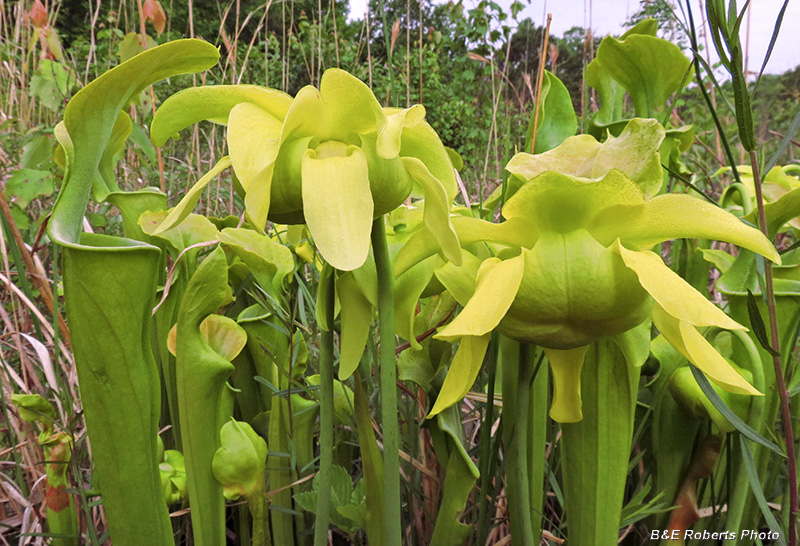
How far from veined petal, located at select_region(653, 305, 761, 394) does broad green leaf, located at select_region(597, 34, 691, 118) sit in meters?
0.29

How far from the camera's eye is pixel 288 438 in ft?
1.92

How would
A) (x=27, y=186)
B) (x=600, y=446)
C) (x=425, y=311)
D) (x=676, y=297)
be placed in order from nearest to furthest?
(x=676, y=297) → (x=600, y=446) → (x=425, y=311) → (x=27, y=186)

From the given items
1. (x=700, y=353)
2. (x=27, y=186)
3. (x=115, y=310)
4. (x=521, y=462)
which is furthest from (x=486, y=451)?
(x=27, y=186)

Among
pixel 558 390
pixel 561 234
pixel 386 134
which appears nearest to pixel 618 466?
pixel 558 390

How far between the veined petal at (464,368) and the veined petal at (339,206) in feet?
0.33

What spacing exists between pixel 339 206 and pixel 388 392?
122 millimetres

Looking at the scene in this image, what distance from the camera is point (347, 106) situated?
0.32 m

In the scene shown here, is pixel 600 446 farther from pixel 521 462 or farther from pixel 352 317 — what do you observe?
pixel 352 317

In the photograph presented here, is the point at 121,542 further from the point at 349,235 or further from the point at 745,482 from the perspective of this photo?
the point at 745,482

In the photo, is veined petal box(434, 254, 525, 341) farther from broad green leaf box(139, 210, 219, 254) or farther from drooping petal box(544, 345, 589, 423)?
broad green leaf box(139, 210, 219, 254)

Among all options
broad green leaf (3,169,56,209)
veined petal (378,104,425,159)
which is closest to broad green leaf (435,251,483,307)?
veined petal (378,104,425,159)

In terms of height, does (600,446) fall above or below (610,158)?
below

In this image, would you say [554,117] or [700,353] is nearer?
[700,353]

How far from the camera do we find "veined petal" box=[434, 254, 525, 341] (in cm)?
29
